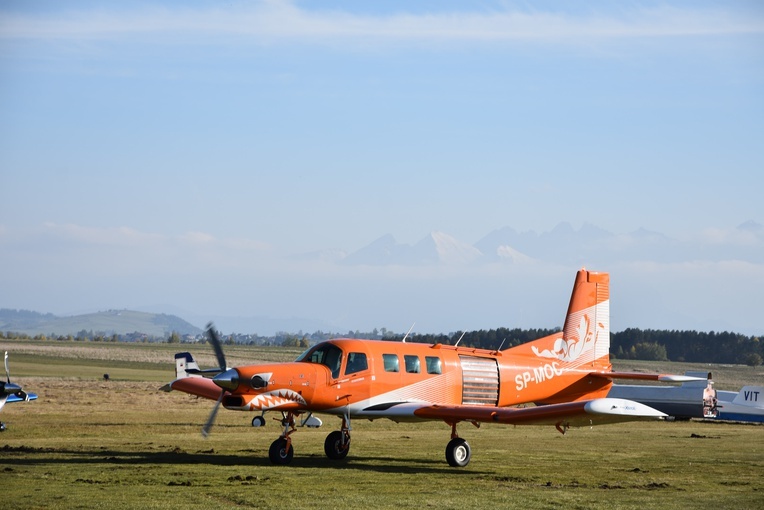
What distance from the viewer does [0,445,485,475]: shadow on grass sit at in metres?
22.2

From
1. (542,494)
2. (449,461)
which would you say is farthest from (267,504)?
(449,461)

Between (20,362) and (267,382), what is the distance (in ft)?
272

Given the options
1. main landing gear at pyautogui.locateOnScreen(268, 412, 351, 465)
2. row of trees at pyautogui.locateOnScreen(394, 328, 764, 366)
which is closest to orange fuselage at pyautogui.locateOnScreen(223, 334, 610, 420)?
main landing gear at pyautogui.locateOnScreen(268, 412, 351, 465)

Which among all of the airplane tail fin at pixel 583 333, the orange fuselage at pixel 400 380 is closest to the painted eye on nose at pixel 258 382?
the orange fuselage at pixel 400 380

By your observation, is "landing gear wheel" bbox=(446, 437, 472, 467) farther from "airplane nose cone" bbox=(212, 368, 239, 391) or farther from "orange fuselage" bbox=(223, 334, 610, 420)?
"airplane nose cone" bbox=(212, 368, 239, 391)

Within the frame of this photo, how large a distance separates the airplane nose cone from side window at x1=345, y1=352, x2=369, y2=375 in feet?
9.16

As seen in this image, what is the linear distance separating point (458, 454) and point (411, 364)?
8.94ft

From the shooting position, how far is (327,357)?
23.2 metres

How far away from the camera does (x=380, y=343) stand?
24312 millimetres

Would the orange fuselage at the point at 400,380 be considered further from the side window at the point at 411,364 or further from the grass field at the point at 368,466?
the grass field at the point at 368,466

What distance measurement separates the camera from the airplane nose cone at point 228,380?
846 inches

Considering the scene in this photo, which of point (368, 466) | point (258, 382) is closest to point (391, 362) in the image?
point (368, 466)

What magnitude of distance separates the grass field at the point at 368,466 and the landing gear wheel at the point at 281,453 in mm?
210

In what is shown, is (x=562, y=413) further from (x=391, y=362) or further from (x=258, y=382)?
(x=258, y=382)
